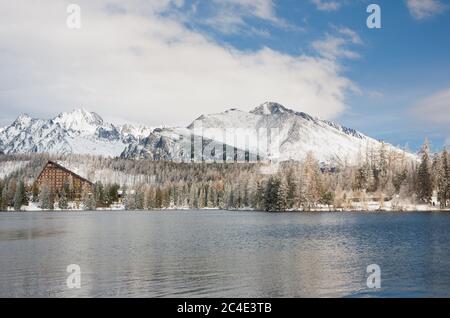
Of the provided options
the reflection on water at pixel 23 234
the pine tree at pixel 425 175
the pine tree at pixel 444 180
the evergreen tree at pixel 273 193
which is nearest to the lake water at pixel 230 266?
the reflection on water at pixel 23 234

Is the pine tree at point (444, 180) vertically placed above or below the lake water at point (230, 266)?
above

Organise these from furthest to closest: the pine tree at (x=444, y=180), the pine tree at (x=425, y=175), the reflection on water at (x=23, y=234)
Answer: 1. the pine tree at (x=425, y=175)
2. the pine tree at (x=444, y=180)
3. the reflection on water at (x=23, y=234)

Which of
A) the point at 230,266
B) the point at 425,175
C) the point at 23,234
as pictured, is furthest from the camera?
the point at 425,175

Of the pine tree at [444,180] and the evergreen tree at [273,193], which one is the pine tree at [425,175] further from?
the evergreen tree at [273,193]

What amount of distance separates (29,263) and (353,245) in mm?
43644

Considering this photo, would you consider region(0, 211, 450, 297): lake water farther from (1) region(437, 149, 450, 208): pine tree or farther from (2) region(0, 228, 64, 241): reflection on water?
(1) region(437, 149, 450, 208): pine tree

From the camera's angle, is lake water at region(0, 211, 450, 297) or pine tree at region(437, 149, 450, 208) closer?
lake water at region(0, 211, 450, 297)

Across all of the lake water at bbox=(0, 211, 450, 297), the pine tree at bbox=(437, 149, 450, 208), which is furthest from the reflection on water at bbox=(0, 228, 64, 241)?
the pine tree at bbox=(437, 149, 450, 208)

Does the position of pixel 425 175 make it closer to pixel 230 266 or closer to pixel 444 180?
pixel 444 180

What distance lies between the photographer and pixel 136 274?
46.7 m

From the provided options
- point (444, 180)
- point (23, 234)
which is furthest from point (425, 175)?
point (23, 234)

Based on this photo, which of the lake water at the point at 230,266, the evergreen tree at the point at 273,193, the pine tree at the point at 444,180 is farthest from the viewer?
the evergreen tree at the point at 273,193

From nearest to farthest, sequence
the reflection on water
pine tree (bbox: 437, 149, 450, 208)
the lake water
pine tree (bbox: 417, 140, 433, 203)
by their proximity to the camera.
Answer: the lake water < the reflection on water < pine tree (bbox: 437, 149, 450, 208) < pine tree (bbox: 417, 140, 433, 203)

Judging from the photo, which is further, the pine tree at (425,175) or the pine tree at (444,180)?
the pine tree at (425,175)
